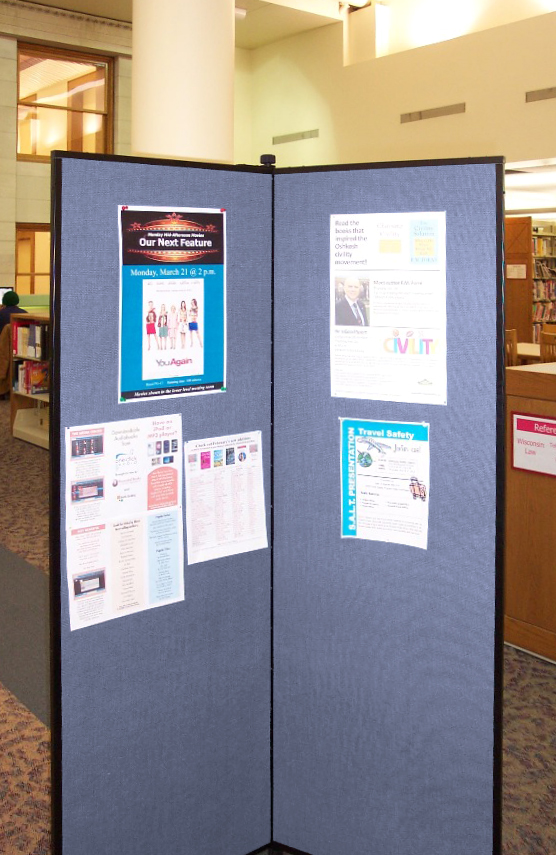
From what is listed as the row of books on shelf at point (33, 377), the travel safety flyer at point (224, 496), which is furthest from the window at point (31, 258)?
the travel safety flyer at point (224, 496)

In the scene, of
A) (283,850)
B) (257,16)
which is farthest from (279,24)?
(283,850)

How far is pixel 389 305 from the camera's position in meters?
1.85

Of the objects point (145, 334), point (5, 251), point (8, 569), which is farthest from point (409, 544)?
point (5, 251)

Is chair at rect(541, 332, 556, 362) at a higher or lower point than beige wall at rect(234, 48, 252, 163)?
lower

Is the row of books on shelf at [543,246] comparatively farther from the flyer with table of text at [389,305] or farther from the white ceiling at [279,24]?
the flyer with table of text at [389,305]

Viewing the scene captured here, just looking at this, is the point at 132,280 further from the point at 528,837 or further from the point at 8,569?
the point at 8,569

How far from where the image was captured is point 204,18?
600 centimetres

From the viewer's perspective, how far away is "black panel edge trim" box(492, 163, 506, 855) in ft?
5.76

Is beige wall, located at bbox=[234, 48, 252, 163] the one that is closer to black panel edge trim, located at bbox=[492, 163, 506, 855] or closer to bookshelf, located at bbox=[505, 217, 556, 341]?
bookshelf, located at bbox=[505, 217, 556, 341]

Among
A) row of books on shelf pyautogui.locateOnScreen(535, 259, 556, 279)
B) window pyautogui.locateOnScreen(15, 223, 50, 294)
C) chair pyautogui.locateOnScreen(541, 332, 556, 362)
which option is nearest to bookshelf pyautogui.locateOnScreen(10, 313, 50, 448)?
window pyautogui.locateOnScreen(15, 223, 50, 294)

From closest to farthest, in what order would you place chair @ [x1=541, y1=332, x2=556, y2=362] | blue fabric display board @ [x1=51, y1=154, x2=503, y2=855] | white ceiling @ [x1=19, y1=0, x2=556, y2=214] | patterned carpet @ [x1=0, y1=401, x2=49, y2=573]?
blue fabric display board @ [x1=51, y1=154, x2=503, y2=855]
patterned carpet @ [x1=0, y1=401, x2=49, y2=573]
chair @ [x1=541, y1=332, x2=556, y2=362]
white ceiling @ [x1=19, y1=0, x2=556, y2=214]

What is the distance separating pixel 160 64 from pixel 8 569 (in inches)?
142

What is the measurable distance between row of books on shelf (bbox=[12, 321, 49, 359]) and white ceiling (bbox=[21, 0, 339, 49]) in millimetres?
4440

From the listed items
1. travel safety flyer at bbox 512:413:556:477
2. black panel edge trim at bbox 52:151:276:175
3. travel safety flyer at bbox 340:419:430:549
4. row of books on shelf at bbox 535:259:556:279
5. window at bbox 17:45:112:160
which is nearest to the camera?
black panel edge trim at bbox 52:151:276:175
